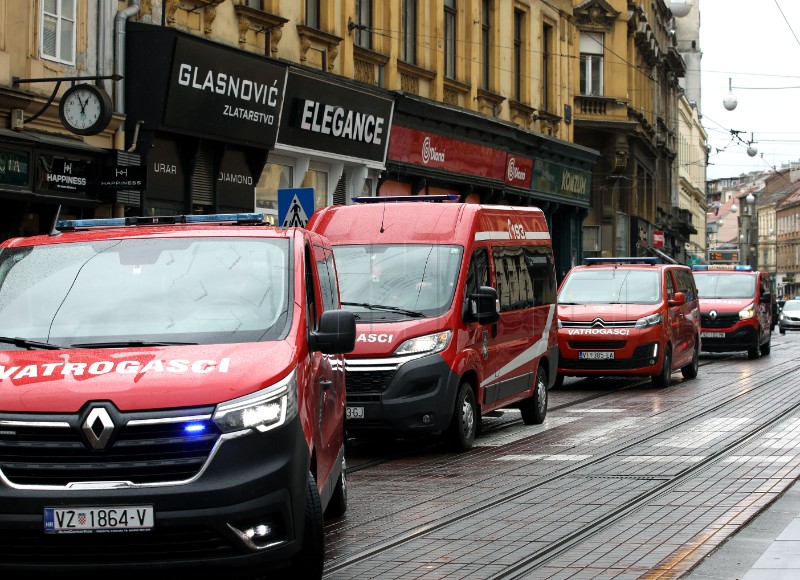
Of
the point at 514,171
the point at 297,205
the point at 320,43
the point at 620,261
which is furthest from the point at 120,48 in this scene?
the point at 514,171

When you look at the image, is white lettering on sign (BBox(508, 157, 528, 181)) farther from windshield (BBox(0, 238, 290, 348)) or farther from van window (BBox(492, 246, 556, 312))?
windshield (BBox(0, 238, 290, 348))

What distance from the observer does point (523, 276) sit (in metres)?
16.0

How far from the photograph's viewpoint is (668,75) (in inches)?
2655

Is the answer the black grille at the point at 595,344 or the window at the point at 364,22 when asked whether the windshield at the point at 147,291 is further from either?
the window at the point at 364,22

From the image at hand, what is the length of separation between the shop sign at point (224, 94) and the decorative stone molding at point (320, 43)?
1476 millimetres

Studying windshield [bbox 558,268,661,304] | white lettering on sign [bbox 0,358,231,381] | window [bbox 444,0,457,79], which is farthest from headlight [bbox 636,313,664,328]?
white lettering on sign [bbox 0,358,231,381]

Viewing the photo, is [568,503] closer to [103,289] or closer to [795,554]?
[795,554]

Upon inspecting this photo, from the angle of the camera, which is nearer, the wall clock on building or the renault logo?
the renault logo

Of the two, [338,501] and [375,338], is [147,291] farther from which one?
[375,338]

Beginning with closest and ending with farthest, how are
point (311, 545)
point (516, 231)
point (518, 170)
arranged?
point (311, 545) < point (516, 231) < point (518, 170)

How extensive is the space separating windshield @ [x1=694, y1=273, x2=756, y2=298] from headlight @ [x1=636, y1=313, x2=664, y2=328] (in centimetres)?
956

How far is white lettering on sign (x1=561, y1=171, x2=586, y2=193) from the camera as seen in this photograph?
39844 mm

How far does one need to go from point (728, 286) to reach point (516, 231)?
16.4m

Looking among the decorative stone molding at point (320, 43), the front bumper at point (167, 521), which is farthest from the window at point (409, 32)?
the front bumper at point (167, 521)
